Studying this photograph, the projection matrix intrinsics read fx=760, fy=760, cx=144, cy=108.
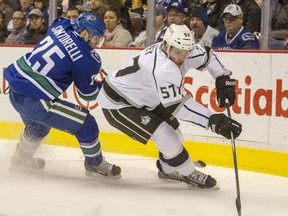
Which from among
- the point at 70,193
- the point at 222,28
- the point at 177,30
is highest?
the point at 177,30

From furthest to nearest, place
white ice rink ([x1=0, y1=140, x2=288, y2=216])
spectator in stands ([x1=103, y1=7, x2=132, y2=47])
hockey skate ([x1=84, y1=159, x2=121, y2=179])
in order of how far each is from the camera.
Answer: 1. spectator in stands ([x1=103, y1=7, x2=132, y2=47])
2. hockey skate ([x1=84, y1=159, x2=121, y2=179])
3. white ice rink ([x1=0, y1=140, x2=288, y2=216])

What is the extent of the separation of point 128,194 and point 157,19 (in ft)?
7.23

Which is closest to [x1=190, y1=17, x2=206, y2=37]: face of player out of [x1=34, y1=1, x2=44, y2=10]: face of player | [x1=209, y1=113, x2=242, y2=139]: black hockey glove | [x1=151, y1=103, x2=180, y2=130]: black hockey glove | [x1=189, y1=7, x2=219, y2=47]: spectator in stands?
[x1=189, y1=7, x2=219, y2=47]: spectator in stands

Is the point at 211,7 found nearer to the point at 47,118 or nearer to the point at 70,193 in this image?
the point at 47,118

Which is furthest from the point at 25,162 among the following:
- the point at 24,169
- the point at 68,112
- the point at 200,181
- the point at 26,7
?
the point at 26,7

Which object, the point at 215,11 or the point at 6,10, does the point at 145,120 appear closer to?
the point at 215,11

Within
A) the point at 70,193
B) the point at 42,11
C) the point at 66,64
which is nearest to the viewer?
the point at 70,193

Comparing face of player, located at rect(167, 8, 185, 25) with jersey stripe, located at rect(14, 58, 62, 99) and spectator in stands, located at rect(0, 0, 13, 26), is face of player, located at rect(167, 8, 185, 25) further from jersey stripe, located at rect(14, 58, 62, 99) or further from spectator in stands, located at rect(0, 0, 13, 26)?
spectator in stands, located at rect(0, 0, 13, 26)

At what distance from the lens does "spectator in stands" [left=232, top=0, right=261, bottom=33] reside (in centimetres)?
550

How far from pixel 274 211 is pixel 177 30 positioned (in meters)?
1.11

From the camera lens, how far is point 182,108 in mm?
4082

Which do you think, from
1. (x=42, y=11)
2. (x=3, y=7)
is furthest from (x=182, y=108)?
(x=3, y=7)

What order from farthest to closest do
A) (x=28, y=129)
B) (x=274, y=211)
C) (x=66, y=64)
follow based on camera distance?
1. (x=28, y=129)
2. (x=66, y=64)
3. (x=274, y=211)

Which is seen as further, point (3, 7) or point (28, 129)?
point (3, 7)
